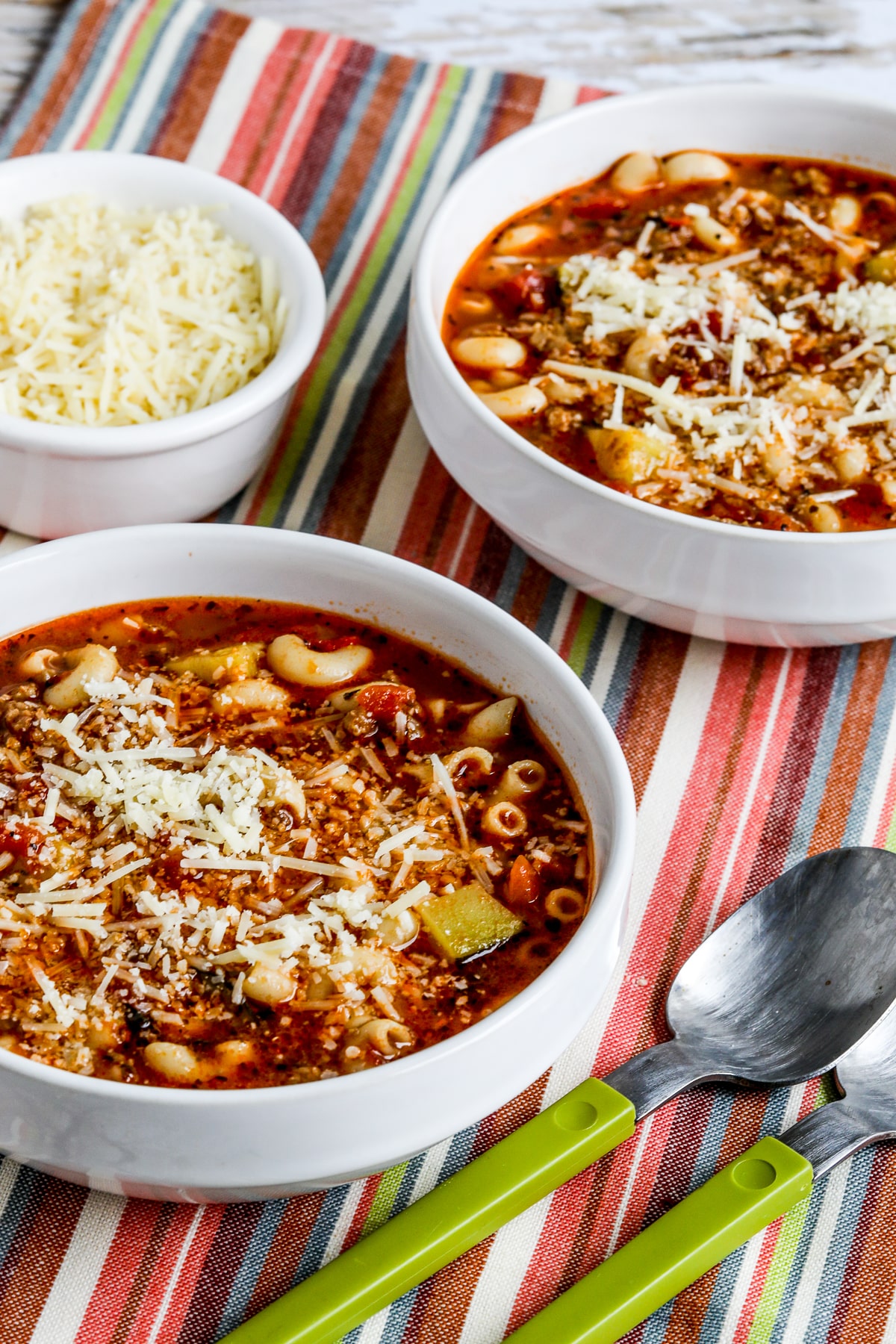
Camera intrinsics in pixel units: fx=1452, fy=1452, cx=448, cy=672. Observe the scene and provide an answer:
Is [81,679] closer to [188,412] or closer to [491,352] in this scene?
[188,412]

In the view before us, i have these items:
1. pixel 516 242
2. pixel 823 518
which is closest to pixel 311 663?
pixel 823 518

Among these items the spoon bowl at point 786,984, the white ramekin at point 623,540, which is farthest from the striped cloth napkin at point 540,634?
the white ramekin at point 623,540

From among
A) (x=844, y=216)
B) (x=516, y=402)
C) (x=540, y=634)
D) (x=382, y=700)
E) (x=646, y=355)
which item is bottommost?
(x=540, y=634)

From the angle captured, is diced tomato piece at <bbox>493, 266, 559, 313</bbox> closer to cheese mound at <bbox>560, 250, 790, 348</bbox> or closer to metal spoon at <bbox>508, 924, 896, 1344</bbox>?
cheese mound at <bbox>560, 250, 790, 348</bbox>

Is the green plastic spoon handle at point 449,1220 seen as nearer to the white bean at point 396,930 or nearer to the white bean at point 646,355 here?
the white bean at point 396,930

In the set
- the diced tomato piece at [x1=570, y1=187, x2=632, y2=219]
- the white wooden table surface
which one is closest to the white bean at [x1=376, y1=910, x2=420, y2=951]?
the diced tomato piece at [x1=570, y1=187, x2=632, y2=219]
